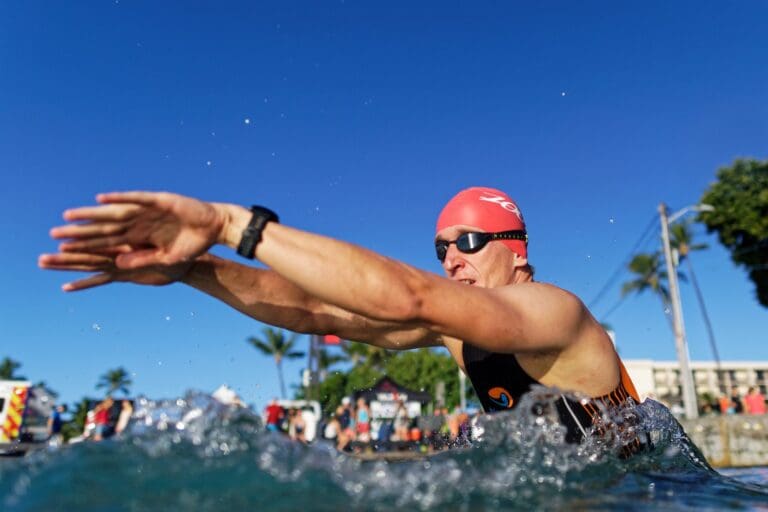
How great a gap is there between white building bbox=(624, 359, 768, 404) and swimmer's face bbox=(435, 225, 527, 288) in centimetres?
6089

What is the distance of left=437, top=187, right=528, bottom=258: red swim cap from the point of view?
11.9 ft

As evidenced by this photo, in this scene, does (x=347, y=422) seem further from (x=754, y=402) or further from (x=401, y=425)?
(x=754, y=402)

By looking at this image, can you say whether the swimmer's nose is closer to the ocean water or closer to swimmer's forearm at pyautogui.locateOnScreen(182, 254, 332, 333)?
swimmer's forearm at pyautogui.locateOnScreen(182, 254, 332, 333)

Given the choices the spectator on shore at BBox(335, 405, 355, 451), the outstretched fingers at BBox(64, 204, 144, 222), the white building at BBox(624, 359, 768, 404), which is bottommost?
the spectator on shore at BBox(335, 405, 355, 451)

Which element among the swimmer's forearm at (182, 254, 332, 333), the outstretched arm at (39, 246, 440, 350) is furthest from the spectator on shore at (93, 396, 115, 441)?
the swimmer's forearm at (182, 254, 332, 333)

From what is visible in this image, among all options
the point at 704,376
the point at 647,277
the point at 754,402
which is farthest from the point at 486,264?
the point at 704,376

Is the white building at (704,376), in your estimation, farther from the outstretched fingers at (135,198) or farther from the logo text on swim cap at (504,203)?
the outstretched fingers at (135,198)

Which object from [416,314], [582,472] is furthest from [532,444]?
[416,314]

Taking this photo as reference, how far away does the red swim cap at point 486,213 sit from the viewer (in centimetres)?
363

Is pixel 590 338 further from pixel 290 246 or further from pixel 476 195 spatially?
pixel 290 246

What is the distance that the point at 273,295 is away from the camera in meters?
3.34

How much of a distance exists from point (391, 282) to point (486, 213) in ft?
5.34

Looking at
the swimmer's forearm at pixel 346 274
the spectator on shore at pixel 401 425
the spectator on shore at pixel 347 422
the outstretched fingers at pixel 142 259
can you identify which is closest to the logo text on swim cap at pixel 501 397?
the swimmer's forearm at pixel 346 274

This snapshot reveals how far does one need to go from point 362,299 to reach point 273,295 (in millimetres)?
1298
